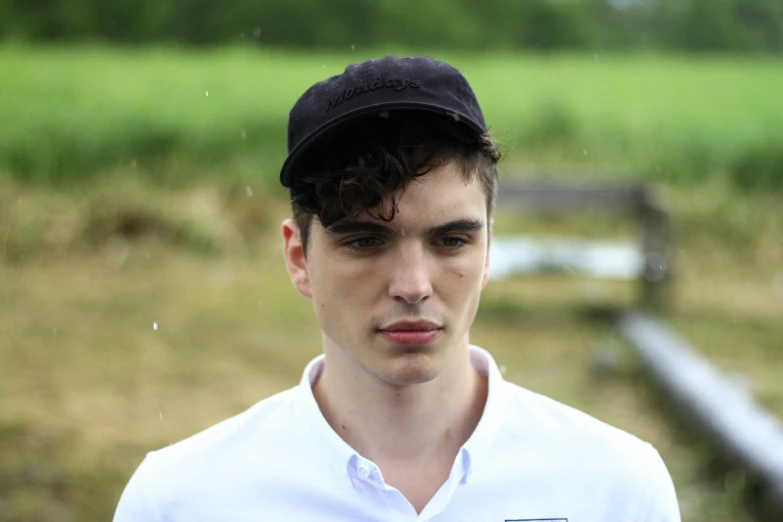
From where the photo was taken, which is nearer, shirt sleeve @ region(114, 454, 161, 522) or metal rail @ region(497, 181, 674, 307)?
shirt sleeve @ region(114, 454, 161, 522)

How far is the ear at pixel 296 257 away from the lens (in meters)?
1.79

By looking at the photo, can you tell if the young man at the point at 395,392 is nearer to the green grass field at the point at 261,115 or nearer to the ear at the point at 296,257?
the ear at the point at 296,257

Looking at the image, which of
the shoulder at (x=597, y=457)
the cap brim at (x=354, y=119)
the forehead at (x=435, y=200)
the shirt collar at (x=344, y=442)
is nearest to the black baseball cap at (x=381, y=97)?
the cap brim at (x=354, y=119)

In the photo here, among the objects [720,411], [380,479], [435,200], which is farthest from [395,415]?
[720,411]

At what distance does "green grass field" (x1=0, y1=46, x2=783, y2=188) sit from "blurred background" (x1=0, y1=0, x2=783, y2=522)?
0.20 ft

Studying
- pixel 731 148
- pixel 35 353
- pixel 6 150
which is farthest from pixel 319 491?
pixel 731 148

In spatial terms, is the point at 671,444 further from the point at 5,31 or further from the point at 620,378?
the point at 5,31

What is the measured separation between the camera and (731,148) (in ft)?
43.3

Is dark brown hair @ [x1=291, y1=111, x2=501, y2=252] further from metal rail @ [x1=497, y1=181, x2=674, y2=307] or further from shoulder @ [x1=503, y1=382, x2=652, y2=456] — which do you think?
metal rail @ [x1=497, y1=181, x2=674, y2=307]

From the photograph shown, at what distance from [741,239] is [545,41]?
1645 centimetres

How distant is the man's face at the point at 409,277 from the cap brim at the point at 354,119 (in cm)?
9

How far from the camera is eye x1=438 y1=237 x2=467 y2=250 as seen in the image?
63.5 inches

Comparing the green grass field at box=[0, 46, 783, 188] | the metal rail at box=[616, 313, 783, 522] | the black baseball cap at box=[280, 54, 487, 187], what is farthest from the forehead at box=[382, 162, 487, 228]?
the green grass field at box=[0, 46, 783, 188]

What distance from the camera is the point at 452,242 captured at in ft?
5.32
